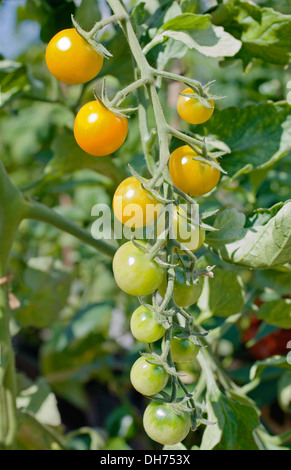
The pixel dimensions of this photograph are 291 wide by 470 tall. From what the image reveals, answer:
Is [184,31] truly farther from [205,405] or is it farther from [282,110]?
[205,405]

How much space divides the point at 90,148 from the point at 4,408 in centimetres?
37

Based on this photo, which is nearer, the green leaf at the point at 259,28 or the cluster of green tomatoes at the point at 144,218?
the cluster of green tomatoes at the point at 144,218

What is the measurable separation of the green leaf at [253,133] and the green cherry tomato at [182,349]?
0.23m

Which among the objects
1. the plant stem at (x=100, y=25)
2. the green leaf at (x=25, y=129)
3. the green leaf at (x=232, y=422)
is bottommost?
the green leaf at (x=25, y=129)

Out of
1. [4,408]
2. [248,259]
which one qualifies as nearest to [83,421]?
[4,408]

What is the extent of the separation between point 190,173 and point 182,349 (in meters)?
0.13

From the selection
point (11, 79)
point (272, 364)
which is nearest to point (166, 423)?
point (272, 364)

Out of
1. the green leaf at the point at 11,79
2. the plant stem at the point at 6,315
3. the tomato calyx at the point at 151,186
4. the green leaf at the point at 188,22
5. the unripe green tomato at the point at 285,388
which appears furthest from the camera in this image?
the unripe green tomato at the point at 285,388

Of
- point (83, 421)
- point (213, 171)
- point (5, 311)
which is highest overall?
point (213, 171)

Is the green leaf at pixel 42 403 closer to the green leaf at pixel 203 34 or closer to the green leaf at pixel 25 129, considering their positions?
the green leaf at pixel 203 34

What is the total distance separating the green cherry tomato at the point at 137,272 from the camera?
0.33 m

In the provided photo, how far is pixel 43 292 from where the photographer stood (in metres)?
0.86

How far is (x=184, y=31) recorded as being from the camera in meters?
0.46

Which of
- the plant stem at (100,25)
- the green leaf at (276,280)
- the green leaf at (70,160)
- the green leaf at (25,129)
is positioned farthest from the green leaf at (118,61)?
the green leaf at (25,129)
